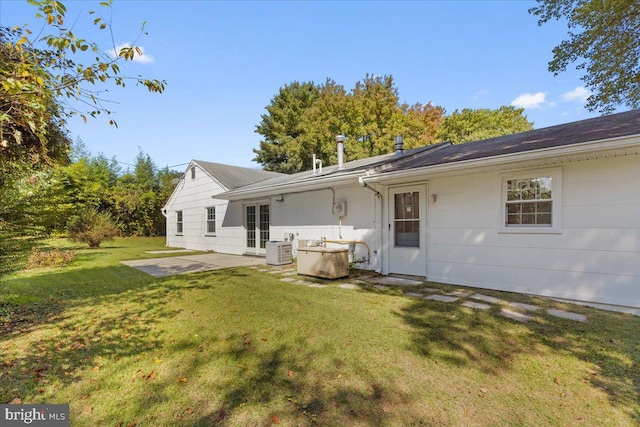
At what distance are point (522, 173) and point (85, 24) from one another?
639cm

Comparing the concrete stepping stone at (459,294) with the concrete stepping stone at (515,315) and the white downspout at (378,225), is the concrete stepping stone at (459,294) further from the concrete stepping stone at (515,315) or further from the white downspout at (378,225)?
the white downspout at (378,225)

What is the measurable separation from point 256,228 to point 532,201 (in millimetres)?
8810

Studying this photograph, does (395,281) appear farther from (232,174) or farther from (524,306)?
(232,174)

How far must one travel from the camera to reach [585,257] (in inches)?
186

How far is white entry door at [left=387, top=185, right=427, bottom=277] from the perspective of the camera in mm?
6684

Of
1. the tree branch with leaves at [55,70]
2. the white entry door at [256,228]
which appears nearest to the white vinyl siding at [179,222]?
the white entry door at [256,228]

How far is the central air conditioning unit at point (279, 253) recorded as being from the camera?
888cm

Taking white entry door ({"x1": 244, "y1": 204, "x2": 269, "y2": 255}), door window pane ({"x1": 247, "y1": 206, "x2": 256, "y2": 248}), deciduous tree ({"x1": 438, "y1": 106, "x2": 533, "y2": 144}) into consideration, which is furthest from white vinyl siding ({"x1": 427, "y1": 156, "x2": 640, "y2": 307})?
deciduous tree ({"x1": 438, "y1": 106, "x2": 533, "y2": 144})

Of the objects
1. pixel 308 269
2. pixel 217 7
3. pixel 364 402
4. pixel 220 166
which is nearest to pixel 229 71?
pixel 217 7

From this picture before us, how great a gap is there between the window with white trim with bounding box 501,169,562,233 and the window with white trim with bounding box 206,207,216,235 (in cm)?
1153

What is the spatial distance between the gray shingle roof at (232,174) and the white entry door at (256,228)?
1.67 metres

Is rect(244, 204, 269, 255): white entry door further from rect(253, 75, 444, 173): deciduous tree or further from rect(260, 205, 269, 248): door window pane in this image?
rect(253, 75, 444, 173): deciduous tree

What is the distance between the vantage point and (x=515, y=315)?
162 inches

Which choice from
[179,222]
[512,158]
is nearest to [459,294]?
[512,158]
